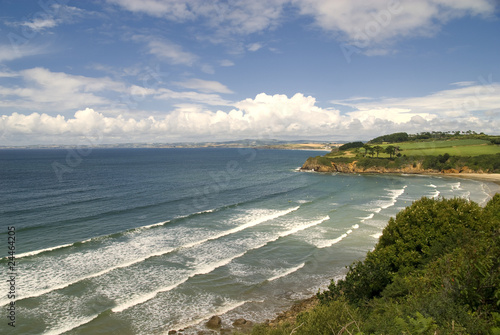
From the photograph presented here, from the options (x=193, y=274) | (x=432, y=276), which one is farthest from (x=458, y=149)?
(x=193, y=274)

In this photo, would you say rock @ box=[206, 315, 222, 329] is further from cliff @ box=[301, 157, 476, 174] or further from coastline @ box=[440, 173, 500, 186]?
cliff @ box=[301, 157, 476, 174]

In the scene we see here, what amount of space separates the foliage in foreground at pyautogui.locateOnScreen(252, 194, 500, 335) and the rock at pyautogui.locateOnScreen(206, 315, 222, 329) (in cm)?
371

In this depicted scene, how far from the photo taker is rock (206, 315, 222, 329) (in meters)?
16.0

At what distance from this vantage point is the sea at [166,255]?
17.2 meters

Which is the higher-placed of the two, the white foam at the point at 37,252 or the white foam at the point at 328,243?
the white foam at the point at 37,252

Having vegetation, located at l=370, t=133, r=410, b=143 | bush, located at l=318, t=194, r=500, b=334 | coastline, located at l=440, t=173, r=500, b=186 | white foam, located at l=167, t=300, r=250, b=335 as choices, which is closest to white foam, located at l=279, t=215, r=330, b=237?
bush, located at l=318, t=194, r=500, b=334

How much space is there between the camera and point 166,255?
25.3 meters

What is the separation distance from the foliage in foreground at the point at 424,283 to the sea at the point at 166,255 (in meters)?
5.10

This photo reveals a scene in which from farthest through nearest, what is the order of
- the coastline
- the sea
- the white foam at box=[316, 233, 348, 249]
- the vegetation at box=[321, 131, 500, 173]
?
the vegetation at box=[321, 131, 500, 173]
the coastline
the white foam at box=[316, 233, 348, 249]
the sea

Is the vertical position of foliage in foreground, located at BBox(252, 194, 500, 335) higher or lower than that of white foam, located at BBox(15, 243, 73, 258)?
higher

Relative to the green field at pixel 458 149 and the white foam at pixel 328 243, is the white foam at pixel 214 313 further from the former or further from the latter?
the green field at pixel 458 149

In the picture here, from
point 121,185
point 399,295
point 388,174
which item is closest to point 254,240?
point 399,295

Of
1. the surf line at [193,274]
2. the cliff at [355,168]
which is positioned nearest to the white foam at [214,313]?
the surf line at [193,274]

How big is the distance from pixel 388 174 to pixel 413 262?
258 ft
